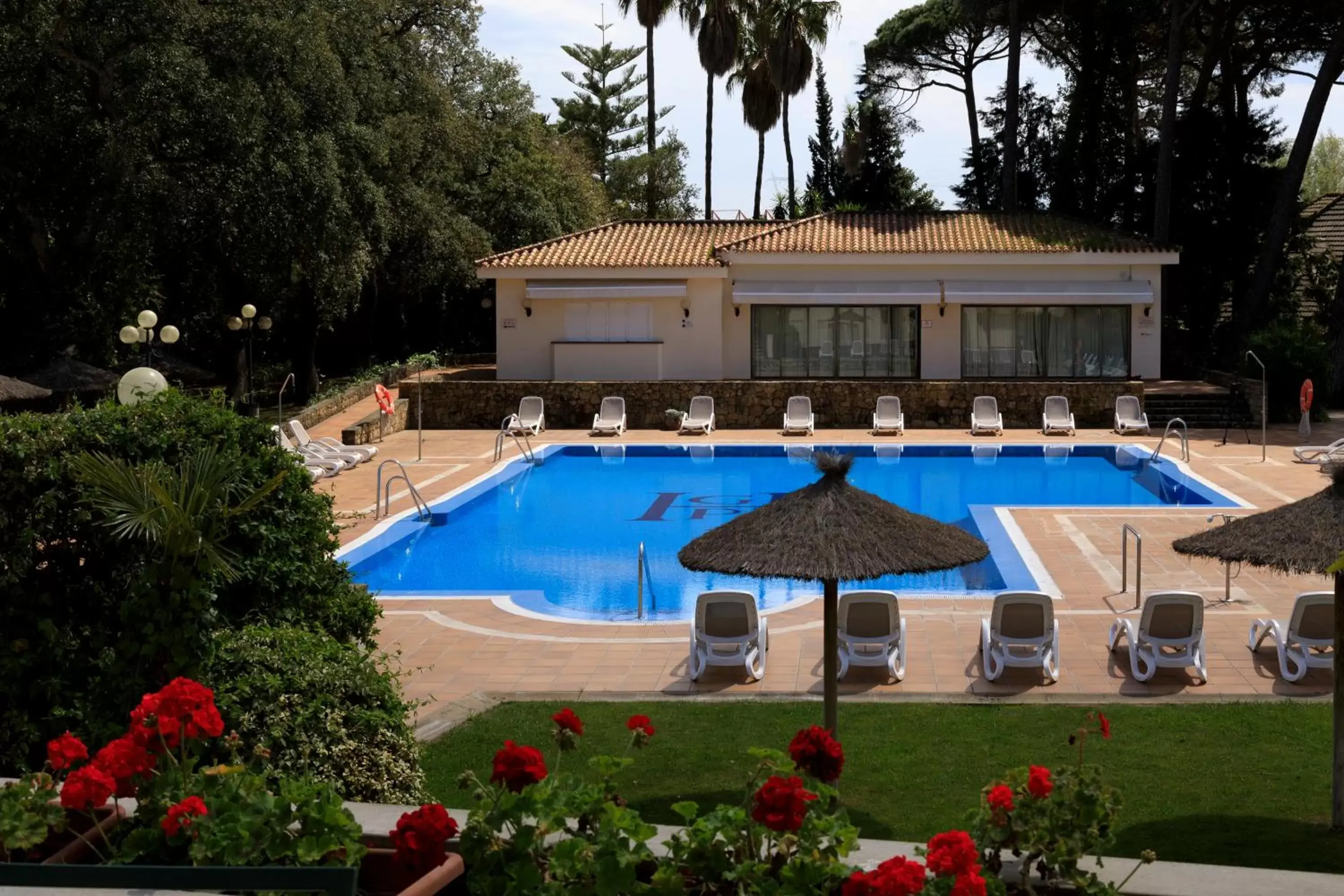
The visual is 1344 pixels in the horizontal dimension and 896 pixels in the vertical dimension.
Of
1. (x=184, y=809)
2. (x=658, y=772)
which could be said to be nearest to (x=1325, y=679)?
(x=658, y=772)

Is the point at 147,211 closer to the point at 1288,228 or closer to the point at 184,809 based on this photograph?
the point at 184,809

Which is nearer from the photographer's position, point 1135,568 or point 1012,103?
point 1135,568

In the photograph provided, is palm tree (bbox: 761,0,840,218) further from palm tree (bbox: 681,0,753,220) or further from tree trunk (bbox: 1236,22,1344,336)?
tree trunk (bbox: 1236,22,1344,336)

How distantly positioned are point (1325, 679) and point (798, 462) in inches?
570

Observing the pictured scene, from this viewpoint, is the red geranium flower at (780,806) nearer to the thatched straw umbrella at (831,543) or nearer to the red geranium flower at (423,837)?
the red geranium flower at (423,837)

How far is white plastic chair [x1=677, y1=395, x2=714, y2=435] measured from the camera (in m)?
27.2

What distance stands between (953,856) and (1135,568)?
1156cm

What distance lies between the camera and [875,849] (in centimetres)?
399

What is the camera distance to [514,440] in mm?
26375

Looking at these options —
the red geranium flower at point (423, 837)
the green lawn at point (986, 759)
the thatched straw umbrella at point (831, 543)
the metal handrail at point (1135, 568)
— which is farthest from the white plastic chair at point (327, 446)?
the red geranium flower at point (423, 837)

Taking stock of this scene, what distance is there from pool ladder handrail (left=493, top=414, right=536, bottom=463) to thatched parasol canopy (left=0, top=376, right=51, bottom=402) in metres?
7.08

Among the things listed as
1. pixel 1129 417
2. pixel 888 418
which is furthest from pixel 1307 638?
pixel 1129 417

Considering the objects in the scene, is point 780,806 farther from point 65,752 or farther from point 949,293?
point 949,293

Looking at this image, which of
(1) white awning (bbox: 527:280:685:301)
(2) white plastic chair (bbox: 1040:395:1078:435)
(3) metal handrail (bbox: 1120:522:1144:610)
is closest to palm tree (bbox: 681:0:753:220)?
(1) white awning (bbox: 527:280:685:301)
